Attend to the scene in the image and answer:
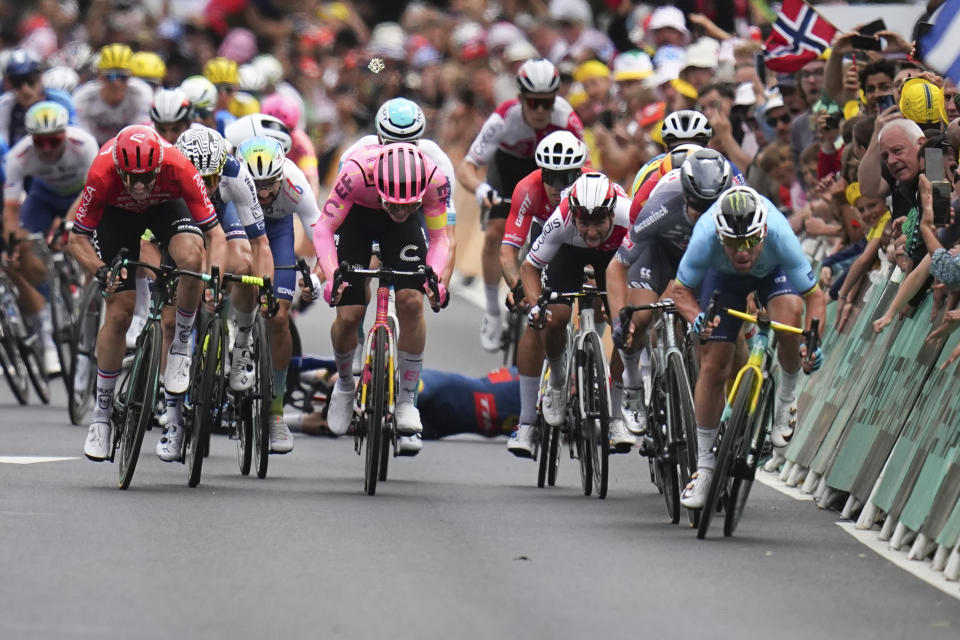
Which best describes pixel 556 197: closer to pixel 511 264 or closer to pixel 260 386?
pixel 511 264

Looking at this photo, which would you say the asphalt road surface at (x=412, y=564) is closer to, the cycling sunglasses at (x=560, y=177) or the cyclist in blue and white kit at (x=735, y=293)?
the cyclist in blue and white kit at (x=735, y=293)

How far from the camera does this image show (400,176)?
12.5 metres

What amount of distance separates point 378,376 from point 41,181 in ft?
21.4

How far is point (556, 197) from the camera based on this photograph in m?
14.2

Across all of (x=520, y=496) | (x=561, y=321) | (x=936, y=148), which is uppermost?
(x=936, y=148)

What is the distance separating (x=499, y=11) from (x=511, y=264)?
57.7ft

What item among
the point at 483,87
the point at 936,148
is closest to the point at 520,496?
the point at 936,148

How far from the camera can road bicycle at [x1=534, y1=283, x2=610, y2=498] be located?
12375mm

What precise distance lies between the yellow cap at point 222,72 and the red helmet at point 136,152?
950 cm

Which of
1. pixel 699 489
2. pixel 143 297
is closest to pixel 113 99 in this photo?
pixel 143 297

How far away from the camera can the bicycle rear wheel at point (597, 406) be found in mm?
12305

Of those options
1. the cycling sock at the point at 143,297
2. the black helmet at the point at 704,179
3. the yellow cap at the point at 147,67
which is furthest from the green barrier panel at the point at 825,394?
the yellow cap at the point at 147,67

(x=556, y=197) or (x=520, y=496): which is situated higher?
(x=556, y=197)

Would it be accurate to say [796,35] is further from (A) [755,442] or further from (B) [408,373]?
(A) [755,442]
